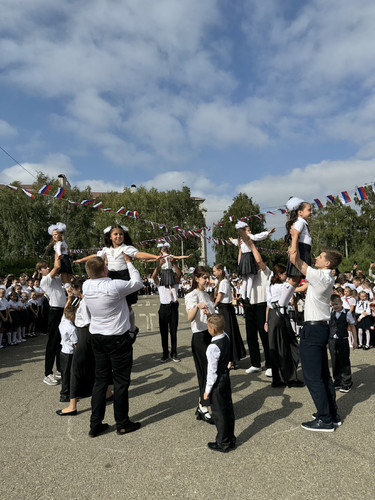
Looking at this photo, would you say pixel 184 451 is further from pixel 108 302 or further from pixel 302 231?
pixel 302 231

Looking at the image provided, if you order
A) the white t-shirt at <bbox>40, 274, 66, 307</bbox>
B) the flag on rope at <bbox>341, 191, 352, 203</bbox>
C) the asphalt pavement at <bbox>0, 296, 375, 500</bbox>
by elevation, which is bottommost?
the asphalt pavement at <bbox>0, 296, 375, 500</bbox>

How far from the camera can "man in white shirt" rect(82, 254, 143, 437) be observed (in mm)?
3951

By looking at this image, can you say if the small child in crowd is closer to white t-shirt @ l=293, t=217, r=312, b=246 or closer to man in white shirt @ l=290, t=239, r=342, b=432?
man in white shirt @ l=290, t=239, r=342, b=432

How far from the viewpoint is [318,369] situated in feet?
13.1

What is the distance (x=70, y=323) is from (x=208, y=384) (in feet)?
8.14

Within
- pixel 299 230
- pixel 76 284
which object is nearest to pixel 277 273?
pixel 299 230

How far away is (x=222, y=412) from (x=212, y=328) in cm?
82

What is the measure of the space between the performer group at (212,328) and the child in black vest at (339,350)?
1 cm

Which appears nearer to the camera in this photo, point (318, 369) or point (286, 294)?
point (318, 369)

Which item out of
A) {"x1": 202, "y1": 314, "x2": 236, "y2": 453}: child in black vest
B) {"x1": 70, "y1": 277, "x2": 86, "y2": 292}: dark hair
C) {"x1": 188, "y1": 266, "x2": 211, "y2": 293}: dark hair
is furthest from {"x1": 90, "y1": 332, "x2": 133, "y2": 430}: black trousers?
{"x1": 70, "y1": 277, "x2": 86, "y2": 292}: dark hair

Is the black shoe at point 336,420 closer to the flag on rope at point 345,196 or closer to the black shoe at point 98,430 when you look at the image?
the black shoe at point 98,430

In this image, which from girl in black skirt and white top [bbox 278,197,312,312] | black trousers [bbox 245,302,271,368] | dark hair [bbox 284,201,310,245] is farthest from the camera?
black trousers [bbox 245,302,271,368]

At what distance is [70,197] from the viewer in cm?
3903

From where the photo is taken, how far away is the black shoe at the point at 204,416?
13.8 feet
